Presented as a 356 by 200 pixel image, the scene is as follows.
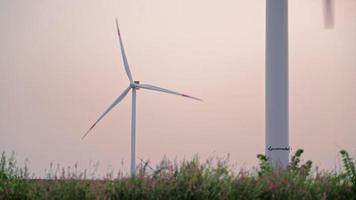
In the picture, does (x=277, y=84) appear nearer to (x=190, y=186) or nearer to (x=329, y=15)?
(x=190, y=186)

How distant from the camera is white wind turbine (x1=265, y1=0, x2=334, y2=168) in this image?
1120 cm

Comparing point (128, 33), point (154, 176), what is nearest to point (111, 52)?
point (128, 33)

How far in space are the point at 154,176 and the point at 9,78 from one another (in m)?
11.0

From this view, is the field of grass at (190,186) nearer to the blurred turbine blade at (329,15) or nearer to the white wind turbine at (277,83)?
the white wind turbine at (277,83)

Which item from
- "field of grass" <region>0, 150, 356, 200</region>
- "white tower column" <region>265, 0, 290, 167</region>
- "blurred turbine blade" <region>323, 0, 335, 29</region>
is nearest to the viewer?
"field of grass" <region>0, 150, 356, 200</region>

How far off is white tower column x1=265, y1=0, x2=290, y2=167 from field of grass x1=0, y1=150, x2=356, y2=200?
3.61m

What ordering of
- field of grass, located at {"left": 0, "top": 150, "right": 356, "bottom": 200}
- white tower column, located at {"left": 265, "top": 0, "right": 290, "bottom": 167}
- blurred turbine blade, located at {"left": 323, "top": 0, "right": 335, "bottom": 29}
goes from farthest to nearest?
blurred turbine blade, located at {"left": 323, "top": 0, "right": 335, "bottom": 29}
white tower column, located at {"left": 265, "top": 0, "right": 290, "bottom": 167}
field of grass, located at {"left": 0, "top": 150, "right": 356, "bottom": 200}

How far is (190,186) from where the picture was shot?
261 inches

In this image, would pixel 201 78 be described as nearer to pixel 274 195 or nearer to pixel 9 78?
pixel 9 78

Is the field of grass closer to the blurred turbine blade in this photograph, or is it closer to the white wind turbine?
the white wind turbine

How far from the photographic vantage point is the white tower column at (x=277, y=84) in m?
11.2

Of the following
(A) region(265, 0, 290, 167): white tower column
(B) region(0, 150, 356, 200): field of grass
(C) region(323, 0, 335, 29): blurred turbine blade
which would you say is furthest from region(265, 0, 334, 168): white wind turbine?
(C) region(323, 0, 335, 29): blurred turbine blade

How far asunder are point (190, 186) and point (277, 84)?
16.2ft

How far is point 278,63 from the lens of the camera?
11.3 meters
